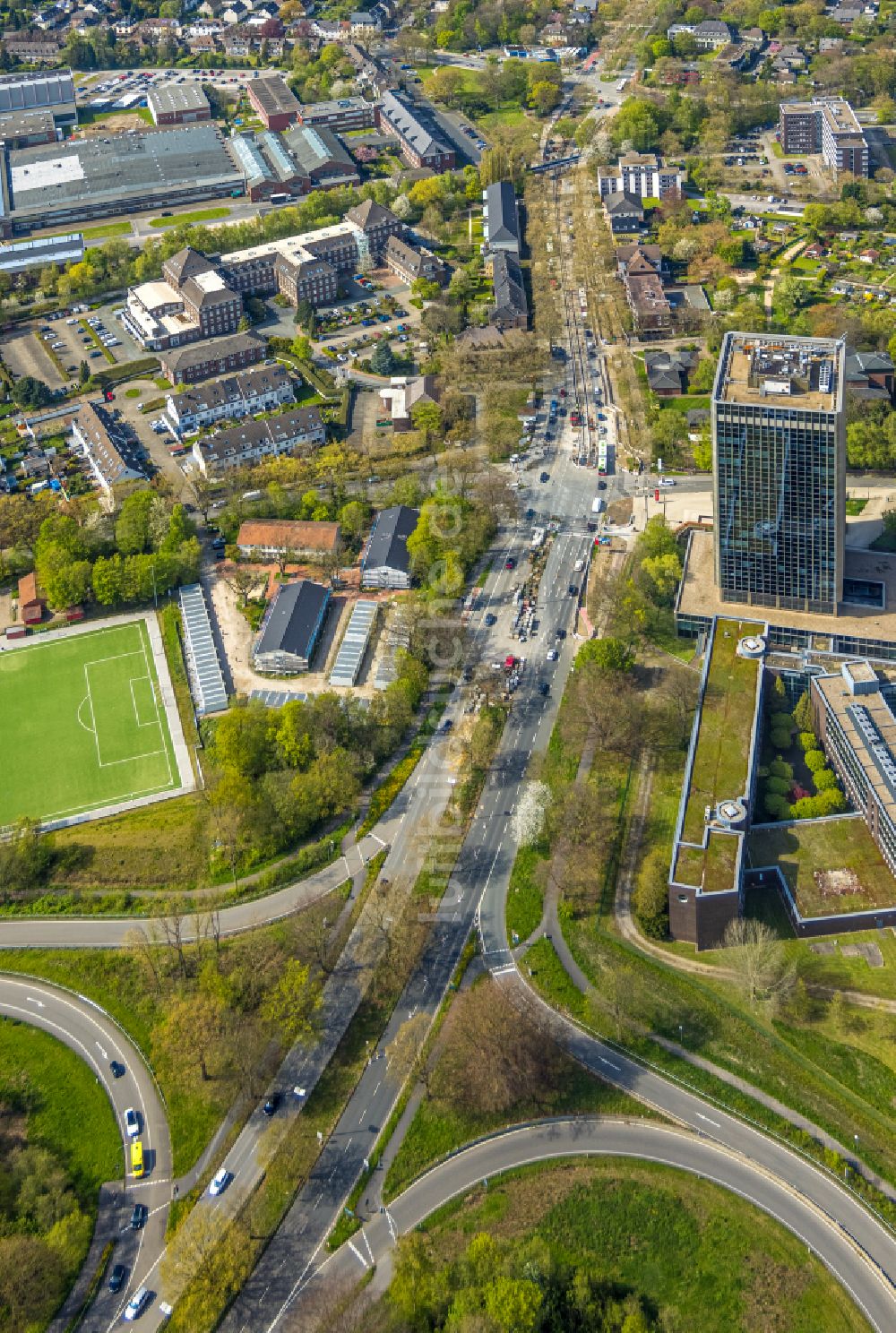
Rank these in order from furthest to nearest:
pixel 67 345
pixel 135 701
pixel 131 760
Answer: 1. pixel 67 345
2. pixel 135 701
3. pixel 131 760

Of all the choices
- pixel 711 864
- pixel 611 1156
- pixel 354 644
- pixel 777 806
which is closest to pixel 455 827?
pixel 711 864

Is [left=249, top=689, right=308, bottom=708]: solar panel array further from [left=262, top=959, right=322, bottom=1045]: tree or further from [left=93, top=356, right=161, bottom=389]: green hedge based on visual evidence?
[left=93, top=356, right=161, bottom=389]: green hedge

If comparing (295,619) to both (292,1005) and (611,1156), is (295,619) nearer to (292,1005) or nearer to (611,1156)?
(292,1005)

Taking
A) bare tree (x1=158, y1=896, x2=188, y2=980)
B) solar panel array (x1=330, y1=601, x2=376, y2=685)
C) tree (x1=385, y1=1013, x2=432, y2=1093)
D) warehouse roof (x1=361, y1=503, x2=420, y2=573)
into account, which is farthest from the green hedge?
tree (x1=385, y1=1013, x2=432, y2=1093)

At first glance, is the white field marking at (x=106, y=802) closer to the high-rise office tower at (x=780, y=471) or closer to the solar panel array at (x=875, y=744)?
the high-rise office tower at (x=780, y=471)

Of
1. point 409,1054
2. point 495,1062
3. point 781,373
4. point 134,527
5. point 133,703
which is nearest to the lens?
point 495,1062

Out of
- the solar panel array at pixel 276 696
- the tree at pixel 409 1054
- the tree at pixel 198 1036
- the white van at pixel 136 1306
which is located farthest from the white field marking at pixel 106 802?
the white van at pixel 136 1306

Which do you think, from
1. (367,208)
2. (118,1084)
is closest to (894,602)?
(118,1084)
